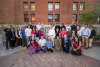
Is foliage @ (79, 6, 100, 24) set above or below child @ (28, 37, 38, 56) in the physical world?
above

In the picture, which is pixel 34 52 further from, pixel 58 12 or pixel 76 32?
pixel 58 12

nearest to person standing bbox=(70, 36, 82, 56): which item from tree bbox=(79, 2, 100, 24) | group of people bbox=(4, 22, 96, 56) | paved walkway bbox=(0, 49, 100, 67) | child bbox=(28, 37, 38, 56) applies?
group of people bbox=(4, 22, 96, 56)

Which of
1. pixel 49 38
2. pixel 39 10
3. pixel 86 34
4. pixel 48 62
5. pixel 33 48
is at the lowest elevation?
pixel 48 62

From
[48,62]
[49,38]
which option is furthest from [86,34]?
[48,62]

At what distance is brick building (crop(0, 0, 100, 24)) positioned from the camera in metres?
Answer: 16.5

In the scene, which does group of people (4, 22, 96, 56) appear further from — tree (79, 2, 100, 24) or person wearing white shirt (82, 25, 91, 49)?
tree (79, 2, 100, 24)

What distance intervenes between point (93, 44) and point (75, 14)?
13.6m

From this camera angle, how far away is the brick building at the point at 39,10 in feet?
54.3

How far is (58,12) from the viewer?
17.6 metres

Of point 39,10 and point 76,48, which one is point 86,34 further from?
point 39,10

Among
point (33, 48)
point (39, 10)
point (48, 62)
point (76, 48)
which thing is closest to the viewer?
point (48, 62)

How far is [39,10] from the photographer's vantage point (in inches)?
678

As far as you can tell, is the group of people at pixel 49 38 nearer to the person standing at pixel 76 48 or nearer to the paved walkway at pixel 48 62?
the person standing at pixel 76 48

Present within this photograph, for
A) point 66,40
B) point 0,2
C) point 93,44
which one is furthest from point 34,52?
point 0,2
